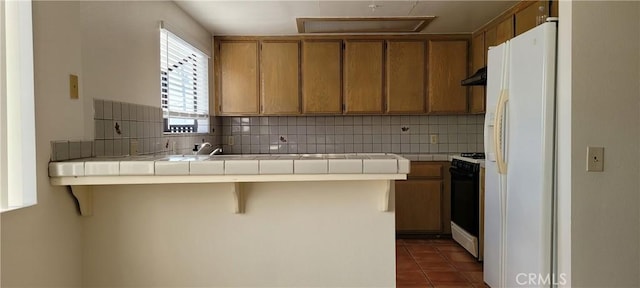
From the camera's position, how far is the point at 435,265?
3.31 m

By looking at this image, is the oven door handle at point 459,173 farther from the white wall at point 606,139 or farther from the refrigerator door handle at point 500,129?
the white wall at point 606,139

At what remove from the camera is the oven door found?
10.8 ft

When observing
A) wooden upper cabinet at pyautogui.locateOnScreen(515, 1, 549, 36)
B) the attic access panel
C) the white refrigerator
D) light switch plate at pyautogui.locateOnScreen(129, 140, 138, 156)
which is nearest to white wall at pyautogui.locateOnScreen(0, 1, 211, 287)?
light switch plate at pyautogui.locateOnScreen(129, 140, 138, 156)

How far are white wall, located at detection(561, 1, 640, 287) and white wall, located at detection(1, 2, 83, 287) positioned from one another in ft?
7.42

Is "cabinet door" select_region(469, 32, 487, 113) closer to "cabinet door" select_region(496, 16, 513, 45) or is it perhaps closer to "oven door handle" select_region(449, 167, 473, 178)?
"cabinet door" select_region(496, 16, 513, 45)

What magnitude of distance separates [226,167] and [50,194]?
0.70 m

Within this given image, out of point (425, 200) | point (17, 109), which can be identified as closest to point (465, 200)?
point (425, 200)

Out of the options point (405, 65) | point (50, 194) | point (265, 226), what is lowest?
point (265, 226)

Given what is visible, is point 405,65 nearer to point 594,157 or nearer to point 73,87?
point 594,157

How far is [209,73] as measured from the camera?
4.04 m

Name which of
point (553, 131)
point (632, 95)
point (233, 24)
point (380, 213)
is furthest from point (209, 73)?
point (632, 95)

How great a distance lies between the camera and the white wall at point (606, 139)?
6.30ft

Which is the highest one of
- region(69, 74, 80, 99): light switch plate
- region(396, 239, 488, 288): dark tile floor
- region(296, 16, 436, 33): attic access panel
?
region(296, 16, 436, 33): attic access panel

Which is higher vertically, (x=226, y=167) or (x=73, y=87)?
(x=73, y=87)
